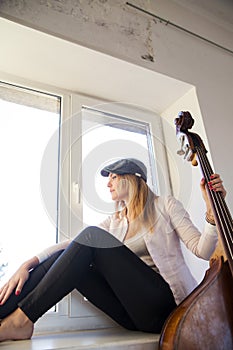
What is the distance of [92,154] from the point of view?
0.82 meters

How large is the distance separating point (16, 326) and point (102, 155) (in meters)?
0.50

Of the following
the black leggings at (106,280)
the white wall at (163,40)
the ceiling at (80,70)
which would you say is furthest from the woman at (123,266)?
the ceiling at (80,70)

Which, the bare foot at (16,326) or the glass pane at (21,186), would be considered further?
the glass pane at (21,186)

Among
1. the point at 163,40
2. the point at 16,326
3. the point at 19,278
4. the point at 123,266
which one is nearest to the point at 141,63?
the point at 163,40

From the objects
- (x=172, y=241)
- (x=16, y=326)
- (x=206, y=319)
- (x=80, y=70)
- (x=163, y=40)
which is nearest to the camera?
(x=206, y=319)

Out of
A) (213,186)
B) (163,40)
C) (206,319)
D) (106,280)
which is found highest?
(163,40)

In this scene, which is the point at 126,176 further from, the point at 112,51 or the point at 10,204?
the point at 112,51

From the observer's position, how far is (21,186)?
1.07m

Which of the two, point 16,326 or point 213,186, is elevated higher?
point 213,186

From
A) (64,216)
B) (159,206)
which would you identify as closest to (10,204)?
(64,216)

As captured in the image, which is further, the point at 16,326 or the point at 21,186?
the point at 21,186

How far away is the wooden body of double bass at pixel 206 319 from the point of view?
597 millimetres

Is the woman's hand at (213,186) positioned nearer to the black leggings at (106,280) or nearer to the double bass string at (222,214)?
the double bass string at (222,214)

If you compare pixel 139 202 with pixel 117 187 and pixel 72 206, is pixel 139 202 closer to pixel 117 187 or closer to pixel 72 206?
pixel 117 187
